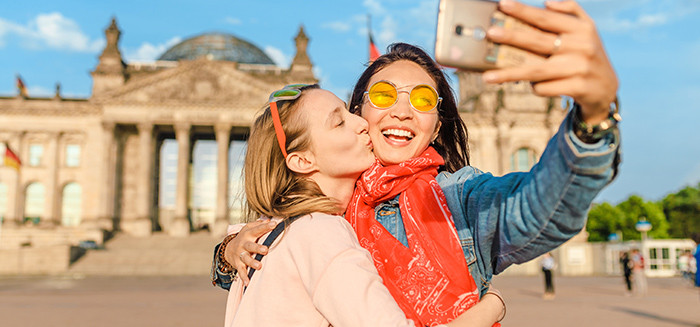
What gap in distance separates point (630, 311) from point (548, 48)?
55.4 feet

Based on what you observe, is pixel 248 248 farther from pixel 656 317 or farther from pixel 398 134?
pixel 656 317

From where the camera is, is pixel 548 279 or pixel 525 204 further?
pixel 548 279

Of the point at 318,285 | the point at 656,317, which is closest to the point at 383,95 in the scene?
the point at 318,285

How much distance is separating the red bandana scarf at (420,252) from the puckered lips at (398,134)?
0.30 meters

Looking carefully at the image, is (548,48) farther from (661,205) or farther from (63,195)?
(661,205)

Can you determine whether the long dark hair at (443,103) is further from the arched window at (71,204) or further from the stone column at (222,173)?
the arched window at (71,204)

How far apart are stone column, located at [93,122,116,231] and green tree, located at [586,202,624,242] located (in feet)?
175

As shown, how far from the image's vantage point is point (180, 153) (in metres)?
54.3

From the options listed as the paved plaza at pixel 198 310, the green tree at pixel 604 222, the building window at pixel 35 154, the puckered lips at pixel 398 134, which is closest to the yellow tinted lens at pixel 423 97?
the puckered lips at pixel 398 134

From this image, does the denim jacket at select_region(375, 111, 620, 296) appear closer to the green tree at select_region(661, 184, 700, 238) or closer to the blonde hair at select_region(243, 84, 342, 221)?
the blonde hair at select_region(243, 84, 342, 221)

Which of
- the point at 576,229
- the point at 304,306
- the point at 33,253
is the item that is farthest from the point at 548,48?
the point at 33,253

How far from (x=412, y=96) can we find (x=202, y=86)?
180 ft

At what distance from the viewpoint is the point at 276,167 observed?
263cm

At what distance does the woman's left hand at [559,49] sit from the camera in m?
1.42
